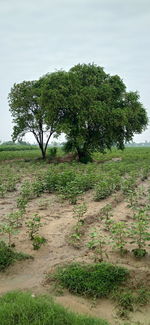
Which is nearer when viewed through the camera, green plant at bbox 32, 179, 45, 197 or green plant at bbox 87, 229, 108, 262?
green plant at bbox 87, 229, 108, 262

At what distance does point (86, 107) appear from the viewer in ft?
75.3

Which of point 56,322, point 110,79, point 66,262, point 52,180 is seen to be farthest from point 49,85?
Result: point 56,322

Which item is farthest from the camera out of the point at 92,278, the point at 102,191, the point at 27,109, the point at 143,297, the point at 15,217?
the point at 27,109

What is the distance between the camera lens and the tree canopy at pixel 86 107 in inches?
889

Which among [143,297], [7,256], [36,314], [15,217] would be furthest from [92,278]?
[15,217]

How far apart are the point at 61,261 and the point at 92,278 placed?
835 mm

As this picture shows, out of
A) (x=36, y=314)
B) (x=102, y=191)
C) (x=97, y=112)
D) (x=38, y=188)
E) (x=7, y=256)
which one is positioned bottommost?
(x=36, y=314)

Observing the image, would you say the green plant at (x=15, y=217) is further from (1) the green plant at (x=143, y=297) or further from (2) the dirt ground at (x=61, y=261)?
(1) the green plant at (x=143, y=297)

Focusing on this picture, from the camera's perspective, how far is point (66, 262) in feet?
15.1

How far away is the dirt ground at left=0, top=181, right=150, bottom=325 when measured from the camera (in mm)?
3549

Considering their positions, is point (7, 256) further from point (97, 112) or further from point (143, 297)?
point (97, 112)

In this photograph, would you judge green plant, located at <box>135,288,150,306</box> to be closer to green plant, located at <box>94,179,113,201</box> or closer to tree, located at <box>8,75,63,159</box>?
green plant, located at <box>94,179,113,201</box>

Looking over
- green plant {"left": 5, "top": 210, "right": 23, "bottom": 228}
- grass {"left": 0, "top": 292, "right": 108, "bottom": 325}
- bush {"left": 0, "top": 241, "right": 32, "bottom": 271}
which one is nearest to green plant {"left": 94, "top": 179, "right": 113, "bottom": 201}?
green plant {"left": 5, "top": 210, "right": 23, "bottom": 228}

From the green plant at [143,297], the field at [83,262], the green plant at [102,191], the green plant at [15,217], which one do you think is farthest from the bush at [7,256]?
the green plant at [102,191]
